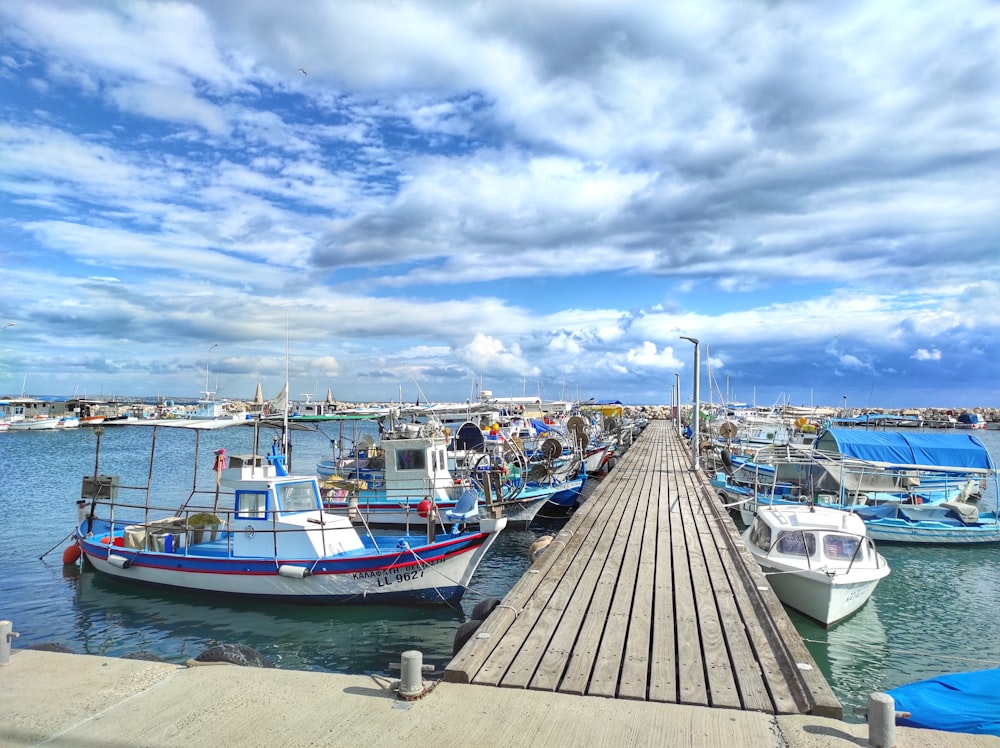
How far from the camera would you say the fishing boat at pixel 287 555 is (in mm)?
13883

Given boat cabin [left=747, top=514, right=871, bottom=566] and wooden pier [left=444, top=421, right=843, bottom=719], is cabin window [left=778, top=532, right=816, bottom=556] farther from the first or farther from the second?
wooden pier [left=444, top=421, right=843, bottom=719]

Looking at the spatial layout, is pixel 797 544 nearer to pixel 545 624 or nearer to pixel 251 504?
pixel 545 624

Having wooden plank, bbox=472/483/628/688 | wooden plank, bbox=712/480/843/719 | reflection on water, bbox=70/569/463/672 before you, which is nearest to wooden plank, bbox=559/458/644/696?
wooden plank, bbox=472/483/628/688

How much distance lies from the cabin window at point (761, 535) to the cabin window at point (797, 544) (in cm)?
31

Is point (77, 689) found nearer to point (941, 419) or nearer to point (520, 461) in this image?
point (520, 461)

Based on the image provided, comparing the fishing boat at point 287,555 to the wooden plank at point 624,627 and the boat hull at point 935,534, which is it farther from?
the boat hull at point 935,534

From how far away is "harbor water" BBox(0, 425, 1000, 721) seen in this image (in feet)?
38.7

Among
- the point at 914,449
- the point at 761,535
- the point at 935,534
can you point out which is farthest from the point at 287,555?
the point at 914,449

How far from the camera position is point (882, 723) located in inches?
196

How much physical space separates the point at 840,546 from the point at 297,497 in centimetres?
1127

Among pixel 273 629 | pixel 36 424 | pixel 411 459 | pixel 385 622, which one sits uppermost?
pixel 411 459

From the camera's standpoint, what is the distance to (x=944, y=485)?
26.1m

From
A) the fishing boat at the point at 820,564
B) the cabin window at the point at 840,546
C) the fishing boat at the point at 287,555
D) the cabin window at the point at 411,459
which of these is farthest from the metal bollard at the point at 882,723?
the cabin window at the point at 411,459

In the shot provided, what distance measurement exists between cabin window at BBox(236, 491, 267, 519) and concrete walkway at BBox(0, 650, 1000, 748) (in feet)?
26.7
